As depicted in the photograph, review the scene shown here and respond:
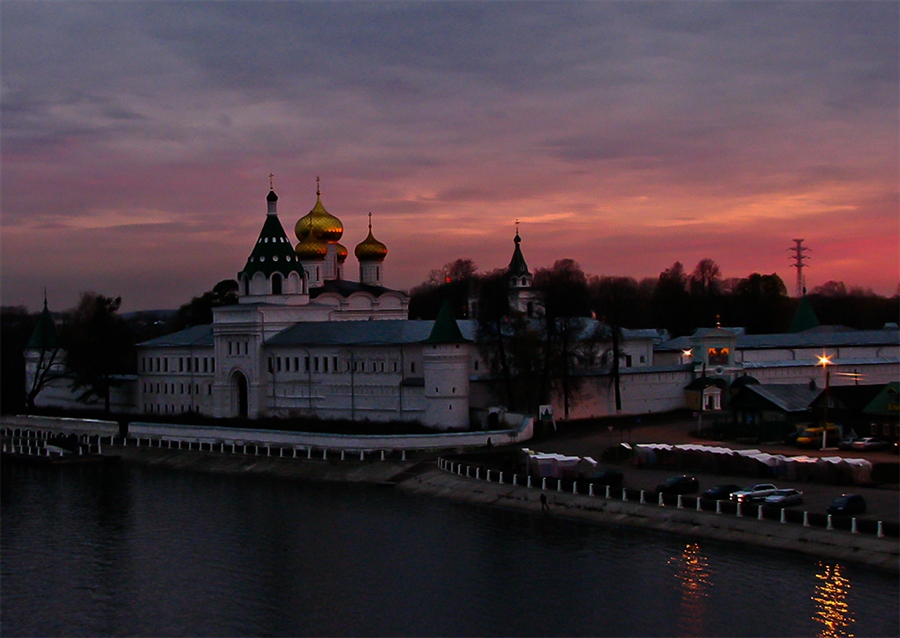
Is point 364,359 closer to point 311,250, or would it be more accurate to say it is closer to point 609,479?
point 311,250

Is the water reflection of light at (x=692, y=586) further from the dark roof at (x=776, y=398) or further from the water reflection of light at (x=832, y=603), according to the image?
the dark roof at (x=776, y=398)

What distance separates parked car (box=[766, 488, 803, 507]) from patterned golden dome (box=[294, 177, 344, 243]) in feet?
123

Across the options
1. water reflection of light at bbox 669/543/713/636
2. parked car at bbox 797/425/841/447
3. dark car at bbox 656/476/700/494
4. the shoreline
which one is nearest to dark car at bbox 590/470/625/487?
the shoreline

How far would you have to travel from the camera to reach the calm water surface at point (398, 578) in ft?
80.5

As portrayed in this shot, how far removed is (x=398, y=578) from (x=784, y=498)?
33.4 feet

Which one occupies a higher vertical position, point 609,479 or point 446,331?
point 446,331

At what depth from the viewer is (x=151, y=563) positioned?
31188 mm

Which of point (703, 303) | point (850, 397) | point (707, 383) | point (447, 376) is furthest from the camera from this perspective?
point (703, 303)

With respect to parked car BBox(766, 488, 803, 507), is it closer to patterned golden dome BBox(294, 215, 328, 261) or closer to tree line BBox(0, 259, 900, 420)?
tree line BBox(0, 259, 900, 420)

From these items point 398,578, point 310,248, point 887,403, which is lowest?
point 398,578

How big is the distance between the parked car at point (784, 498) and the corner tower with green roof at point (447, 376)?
59.8 feet

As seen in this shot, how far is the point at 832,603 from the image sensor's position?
969 inches

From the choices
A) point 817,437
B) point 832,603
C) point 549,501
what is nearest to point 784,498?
point 832,603

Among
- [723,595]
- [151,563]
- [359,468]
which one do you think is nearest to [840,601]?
[723,595]
